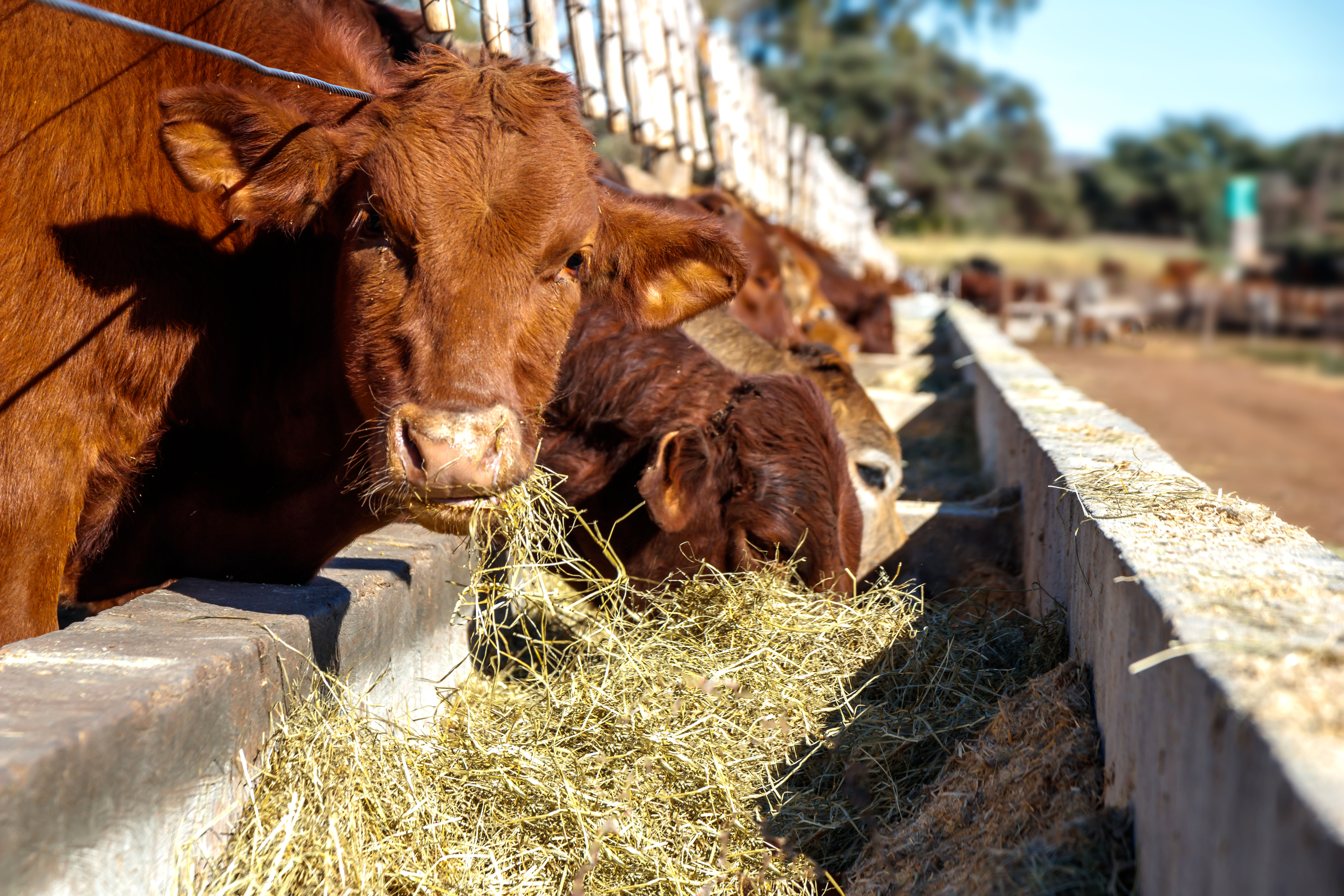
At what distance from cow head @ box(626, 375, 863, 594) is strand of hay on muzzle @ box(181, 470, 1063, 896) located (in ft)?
0.33

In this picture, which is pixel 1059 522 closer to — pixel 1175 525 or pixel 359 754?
pixel 1175 525

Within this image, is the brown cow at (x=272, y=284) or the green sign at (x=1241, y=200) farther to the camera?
the green sign at (x=1241, y=200)

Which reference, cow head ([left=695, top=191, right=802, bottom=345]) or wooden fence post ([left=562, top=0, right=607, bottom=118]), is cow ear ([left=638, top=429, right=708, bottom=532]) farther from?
cow head ([left=695, top=191, right=802, bottom=345])

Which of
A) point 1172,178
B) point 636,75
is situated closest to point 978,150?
point 1172,178

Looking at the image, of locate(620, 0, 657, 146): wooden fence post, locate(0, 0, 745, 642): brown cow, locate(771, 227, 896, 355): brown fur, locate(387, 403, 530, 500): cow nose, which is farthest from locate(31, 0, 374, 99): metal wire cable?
locate(771, 227, 896, 355): brown fur

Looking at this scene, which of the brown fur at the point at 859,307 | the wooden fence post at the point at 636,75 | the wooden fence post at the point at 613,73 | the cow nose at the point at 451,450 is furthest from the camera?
the brown fur at the point at 859,307

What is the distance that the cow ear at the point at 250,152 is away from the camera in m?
2.54

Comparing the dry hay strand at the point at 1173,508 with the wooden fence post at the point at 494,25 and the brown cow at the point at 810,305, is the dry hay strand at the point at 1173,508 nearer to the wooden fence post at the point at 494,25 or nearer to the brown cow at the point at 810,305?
the wooden fence post at the point at 494,25

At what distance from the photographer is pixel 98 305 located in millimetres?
2826

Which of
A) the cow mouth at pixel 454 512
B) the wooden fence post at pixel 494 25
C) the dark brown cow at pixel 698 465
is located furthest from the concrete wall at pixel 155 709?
the wooden fence post at pixel 494 25

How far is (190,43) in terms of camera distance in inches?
98.8

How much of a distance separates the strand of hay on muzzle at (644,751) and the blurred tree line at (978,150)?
3923 centimetres

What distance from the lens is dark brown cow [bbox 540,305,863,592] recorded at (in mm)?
3828

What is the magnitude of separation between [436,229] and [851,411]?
9.91 ft
